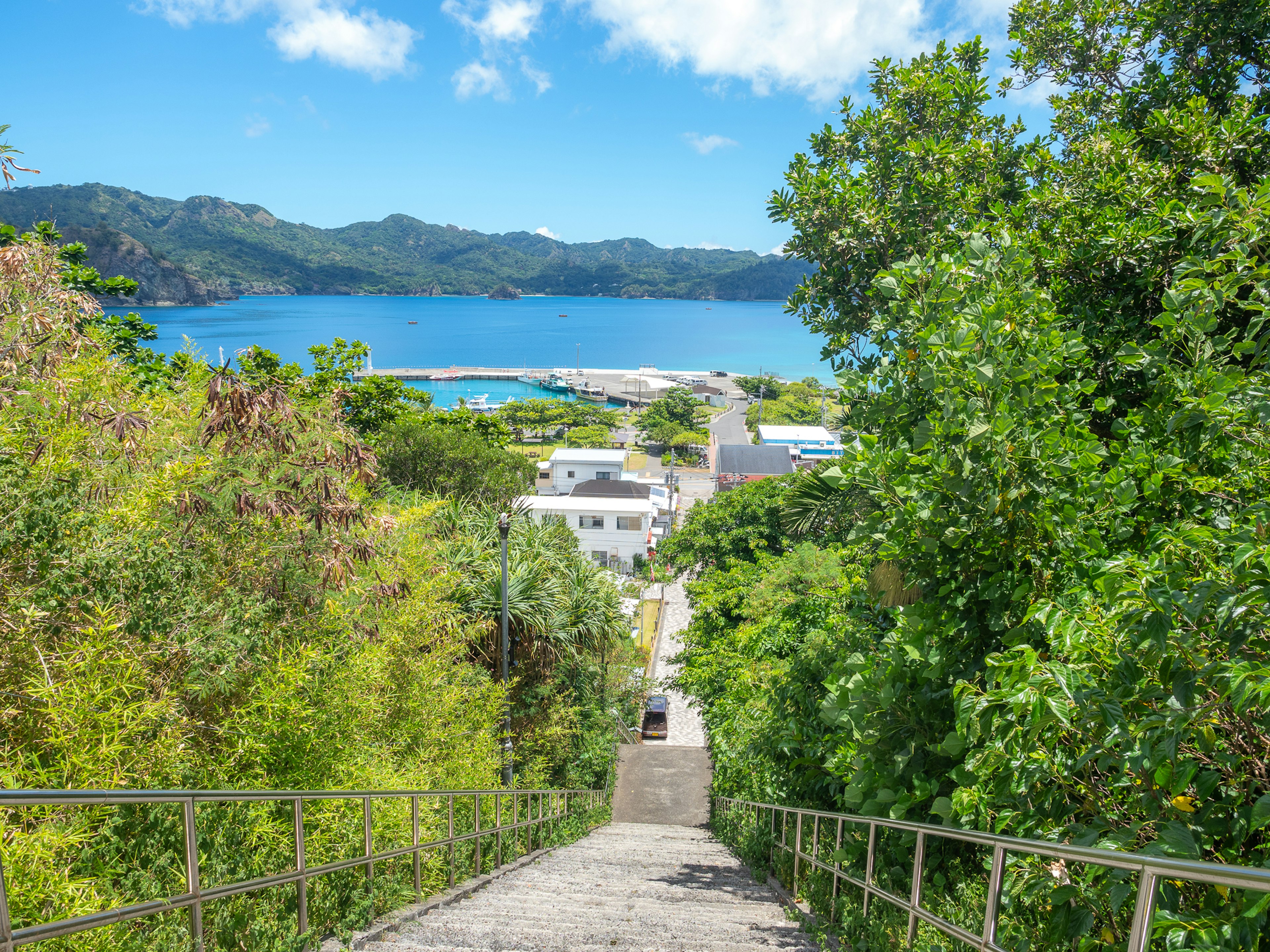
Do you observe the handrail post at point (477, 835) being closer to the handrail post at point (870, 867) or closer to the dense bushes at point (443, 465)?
the handrail post at point (870, 867)

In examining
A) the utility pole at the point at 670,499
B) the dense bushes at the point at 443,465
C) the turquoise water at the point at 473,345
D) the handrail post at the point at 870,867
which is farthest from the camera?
the turquoise water at the point at 473,345

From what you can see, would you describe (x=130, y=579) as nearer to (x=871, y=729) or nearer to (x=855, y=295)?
(x=871, y=729)

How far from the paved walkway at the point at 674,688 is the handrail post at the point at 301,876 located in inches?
562

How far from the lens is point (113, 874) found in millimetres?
3686

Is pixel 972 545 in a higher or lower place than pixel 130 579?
higher

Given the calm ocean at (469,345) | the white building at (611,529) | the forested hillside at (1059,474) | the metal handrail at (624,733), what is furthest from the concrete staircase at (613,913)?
the calm ocean at (469,345)

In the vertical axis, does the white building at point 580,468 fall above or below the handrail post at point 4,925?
below

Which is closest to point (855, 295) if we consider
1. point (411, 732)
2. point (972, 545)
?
point (972, 545)

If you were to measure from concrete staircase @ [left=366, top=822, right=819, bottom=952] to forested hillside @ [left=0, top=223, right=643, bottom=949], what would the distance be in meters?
0.57

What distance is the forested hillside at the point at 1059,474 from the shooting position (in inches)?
99.3

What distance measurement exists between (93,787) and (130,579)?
1.22 m

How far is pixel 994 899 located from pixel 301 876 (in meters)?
3.20

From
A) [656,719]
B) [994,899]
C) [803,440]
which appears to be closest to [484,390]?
[803,440]

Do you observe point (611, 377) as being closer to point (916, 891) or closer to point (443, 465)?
point (443, 465)
